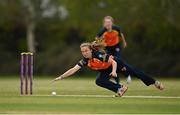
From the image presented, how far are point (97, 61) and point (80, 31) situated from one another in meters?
37.6

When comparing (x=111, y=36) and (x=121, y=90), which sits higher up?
(x=111, y=36)

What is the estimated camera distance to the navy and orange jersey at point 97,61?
18984 mm

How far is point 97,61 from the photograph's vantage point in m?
19.0

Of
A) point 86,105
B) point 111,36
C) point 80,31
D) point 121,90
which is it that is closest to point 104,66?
point 121,90

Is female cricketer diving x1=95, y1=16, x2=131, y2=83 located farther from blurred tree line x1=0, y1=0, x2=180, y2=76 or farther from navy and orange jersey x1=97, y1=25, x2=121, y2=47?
blurred tree line x1=0, y1=0, x2=180, y2=76

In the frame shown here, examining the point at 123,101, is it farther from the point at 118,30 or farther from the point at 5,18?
the point at 5,18

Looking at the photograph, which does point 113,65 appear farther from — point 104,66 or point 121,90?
point 121,90

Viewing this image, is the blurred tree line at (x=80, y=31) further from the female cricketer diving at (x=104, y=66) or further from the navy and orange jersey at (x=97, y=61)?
the navy and orange jersey at (x=97, y=61)

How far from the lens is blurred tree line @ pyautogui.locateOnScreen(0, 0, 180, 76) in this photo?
49500mm

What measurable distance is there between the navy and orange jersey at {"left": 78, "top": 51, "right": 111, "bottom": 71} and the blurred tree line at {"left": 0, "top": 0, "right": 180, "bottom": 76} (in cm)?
2847

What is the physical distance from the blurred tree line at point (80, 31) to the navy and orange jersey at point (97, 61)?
Result: 28.5m

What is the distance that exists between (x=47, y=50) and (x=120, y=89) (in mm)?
35137

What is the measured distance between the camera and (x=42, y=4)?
61906mm

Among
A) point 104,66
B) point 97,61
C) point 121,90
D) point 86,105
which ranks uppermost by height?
point 97,61
